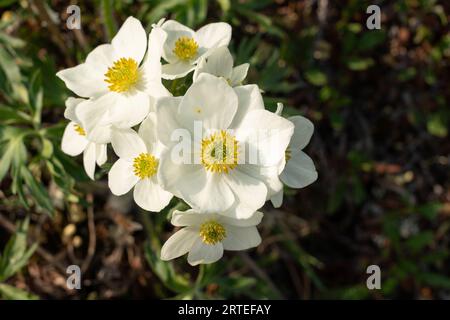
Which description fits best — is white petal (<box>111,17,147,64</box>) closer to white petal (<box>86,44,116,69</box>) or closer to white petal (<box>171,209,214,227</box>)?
white petal (<box>86,44,116,69</box>)

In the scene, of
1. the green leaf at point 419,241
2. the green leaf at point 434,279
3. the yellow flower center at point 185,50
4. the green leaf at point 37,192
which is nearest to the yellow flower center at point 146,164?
the yellow flower center at point 185,50

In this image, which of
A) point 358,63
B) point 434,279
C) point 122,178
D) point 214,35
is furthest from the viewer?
point 358,63

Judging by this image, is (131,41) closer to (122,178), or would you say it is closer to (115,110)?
(115,110)

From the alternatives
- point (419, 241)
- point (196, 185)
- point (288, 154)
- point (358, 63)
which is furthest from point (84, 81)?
point (419, 241)

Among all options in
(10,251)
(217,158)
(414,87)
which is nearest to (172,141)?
(217,158)
